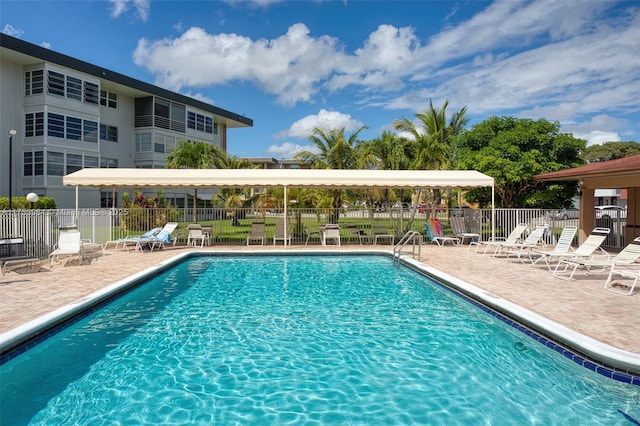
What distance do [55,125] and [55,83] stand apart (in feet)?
8.81

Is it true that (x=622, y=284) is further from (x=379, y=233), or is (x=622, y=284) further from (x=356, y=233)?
(x=356, y=233)

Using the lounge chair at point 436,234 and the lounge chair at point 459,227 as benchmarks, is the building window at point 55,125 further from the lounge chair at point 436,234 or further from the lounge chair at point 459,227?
the lounge chair at point 459,227

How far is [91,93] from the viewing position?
1155 inches

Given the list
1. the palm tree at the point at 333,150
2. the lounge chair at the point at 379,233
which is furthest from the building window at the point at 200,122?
the lounge chair at the point at 379,233

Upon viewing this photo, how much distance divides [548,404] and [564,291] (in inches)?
169

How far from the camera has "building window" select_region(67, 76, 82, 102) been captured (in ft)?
90.4

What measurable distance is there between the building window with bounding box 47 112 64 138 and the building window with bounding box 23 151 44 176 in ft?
4.93

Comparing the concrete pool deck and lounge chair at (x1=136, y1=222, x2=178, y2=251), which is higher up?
lounge chair at (x1=136, y1=222, x2=178, y2=251)

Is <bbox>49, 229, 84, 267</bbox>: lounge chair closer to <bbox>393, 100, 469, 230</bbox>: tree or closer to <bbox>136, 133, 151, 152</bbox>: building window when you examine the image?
<bbox>393, 100, 469, 230</bbox>: tree

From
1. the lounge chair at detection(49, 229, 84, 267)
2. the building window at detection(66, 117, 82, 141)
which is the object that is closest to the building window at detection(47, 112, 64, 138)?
the building window at detection(66, 117, 82, 141)

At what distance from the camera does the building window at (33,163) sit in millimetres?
26062

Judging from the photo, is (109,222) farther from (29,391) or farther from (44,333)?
(29,391)

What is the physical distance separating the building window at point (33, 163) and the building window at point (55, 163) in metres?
0.39

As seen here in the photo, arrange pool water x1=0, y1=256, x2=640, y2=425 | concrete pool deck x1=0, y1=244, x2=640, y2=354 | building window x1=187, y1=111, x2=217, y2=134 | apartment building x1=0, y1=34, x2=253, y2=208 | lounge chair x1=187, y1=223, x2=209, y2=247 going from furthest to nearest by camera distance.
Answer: building window x1=187, y1=111, x2=217, y2=134, apartment building x1=0, y1=34, x2=253, y2=208, lounge chair x1=187, y1=223, x2=209, y2=247, concrete pool deck x1=0, y1=244, x2=640, y2=354, pool water x1=0, y1=256, x2=640, y2=425
